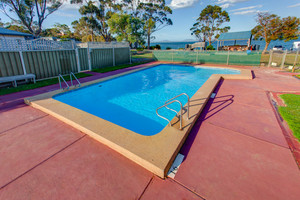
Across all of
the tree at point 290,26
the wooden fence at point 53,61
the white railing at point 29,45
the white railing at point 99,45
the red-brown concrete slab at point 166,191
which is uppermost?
the tree at point 290,26

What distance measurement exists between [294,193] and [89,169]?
311cm

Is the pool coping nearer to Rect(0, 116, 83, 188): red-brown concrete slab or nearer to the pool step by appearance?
the pool step

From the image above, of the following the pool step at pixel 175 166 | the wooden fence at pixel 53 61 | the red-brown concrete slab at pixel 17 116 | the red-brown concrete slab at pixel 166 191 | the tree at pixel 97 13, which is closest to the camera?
the red-brown concrete slab at pixel 166 191

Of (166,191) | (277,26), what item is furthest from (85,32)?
(166,191)

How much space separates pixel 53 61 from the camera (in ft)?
29.8

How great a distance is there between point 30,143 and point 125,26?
84.5 feet

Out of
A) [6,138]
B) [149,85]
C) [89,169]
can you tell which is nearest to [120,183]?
[89,169]

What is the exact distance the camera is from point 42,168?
252 centimetres

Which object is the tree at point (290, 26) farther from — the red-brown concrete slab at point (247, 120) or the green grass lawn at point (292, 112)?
the red-brown concrete slab at point (247, 120)

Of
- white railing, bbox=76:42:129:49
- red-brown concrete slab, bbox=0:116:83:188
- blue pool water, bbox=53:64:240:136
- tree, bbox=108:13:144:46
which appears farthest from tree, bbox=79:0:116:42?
red-brown concrete slab, bbox=0:116:83:188

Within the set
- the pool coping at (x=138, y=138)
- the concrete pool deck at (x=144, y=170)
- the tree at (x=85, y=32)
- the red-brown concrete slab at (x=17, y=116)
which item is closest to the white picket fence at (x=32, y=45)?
the red-brown concrete slab at (x=17, y=116)

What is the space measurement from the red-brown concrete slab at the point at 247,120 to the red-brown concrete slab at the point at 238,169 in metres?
0.33

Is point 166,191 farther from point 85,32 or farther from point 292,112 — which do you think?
point 85,32

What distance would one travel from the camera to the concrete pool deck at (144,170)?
211 centimetres
